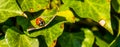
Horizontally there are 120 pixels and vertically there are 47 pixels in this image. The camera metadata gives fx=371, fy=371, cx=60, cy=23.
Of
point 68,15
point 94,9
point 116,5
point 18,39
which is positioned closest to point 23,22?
point 18,39

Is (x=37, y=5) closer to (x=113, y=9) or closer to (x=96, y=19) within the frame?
(x=96, y=19)

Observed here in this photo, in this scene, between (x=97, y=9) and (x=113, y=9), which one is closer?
(x=97, y=9)

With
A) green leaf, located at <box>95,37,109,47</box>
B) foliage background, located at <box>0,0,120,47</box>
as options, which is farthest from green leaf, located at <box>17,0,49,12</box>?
green leaf, located at <box>95,37,109,47</box>

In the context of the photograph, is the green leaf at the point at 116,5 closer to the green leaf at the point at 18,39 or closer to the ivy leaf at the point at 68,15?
the ivy leaf at the point at 68,15

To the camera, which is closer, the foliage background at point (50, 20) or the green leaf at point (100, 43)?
the foliage background at point (50, 20)

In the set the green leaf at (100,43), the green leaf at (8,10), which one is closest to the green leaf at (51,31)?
the green leaf at (8,10)

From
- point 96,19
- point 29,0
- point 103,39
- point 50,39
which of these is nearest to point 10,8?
point 29,0

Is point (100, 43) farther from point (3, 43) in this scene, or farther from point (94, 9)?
point (3, 43)
